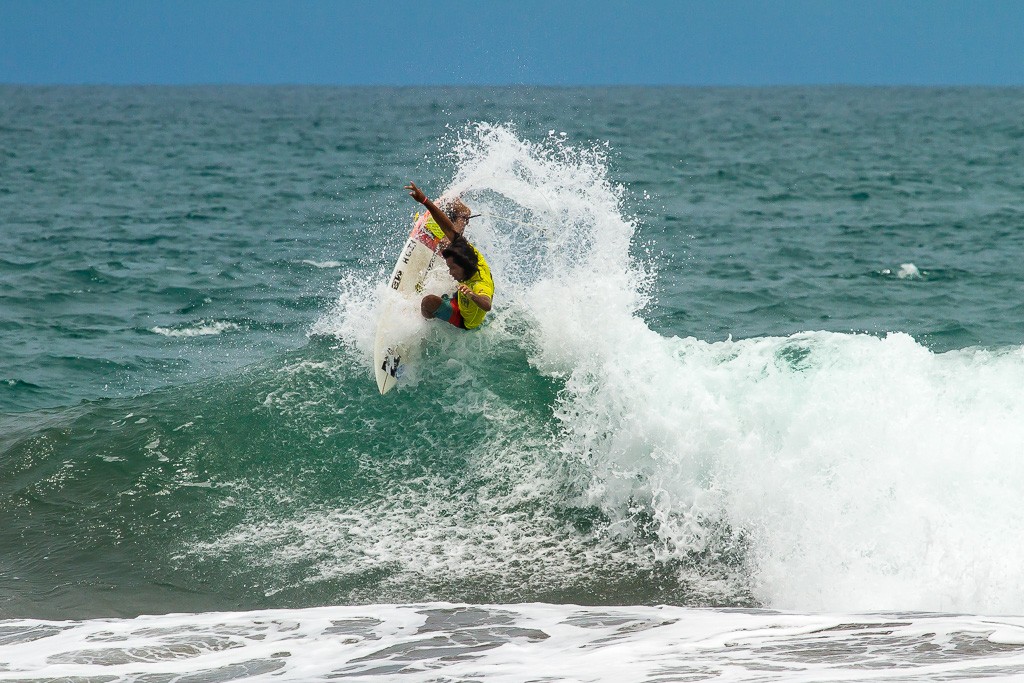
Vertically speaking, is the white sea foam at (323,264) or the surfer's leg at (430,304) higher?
the white sea foam at (323,264)

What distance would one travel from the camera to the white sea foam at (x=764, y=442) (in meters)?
8.03

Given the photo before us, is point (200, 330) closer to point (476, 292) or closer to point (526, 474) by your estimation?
point (476, 292)

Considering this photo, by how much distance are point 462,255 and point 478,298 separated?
18.6 inches

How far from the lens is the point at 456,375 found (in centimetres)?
1067

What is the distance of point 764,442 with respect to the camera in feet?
29.9

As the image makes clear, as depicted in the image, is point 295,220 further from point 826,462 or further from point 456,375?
point 826,462

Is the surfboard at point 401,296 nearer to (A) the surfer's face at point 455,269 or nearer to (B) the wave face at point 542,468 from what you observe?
(B) the wave face at point 542,468

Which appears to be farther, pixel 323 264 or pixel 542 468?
pixel 323 264

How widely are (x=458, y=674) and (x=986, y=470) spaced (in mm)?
5087

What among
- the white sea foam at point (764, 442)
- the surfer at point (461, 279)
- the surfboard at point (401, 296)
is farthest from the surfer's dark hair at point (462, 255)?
the white sea foam at point (764, 442)

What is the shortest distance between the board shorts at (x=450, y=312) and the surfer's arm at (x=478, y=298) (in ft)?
0.80

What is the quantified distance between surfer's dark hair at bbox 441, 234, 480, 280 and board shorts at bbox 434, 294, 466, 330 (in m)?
0.36

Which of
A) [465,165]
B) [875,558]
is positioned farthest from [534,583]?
[465,165]

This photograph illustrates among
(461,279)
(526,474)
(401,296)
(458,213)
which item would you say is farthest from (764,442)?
(401,296)
